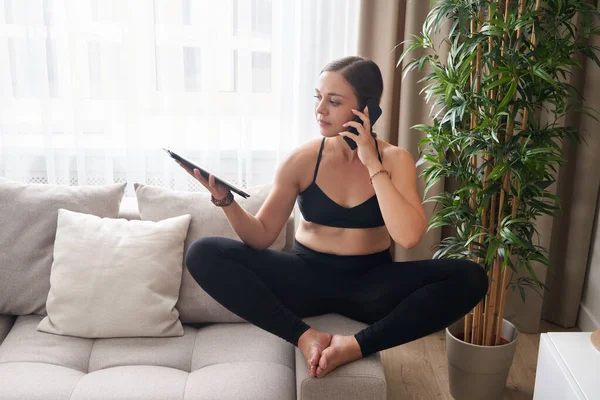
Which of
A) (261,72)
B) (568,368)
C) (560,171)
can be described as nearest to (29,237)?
(261,72)

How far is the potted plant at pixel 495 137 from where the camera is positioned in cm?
195

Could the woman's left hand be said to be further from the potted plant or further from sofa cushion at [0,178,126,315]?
sofa cushion at [0,178,126,315]

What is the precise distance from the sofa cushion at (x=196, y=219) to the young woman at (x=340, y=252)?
14 centimetres

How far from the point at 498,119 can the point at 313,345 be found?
0.94 m

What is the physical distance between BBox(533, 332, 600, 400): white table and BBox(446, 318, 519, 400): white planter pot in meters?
0.24

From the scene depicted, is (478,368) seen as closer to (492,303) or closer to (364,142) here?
(492,303)

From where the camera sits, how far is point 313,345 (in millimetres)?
1693

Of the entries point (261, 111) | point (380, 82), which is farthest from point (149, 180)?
point (380, 82)

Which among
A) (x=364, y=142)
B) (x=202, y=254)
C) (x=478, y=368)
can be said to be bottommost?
(x=478, y=368)

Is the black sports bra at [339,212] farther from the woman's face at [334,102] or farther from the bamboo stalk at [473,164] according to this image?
the bamboo stalk at [473,164]

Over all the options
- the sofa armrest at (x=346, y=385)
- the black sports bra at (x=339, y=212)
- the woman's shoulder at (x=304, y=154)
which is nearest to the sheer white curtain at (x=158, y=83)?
the woman's shoulder at (x=304, y=154)

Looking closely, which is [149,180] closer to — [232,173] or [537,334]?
[232,173]

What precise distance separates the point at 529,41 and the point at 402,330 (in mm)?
1002

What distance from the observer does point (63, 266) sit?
6.66 feet
